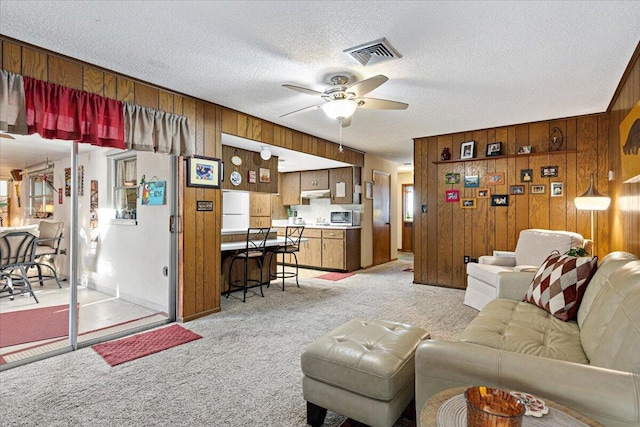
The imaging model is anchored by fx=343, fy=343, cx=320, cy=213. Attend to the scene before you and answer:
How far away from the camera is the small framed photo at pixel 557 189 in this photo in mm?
4426

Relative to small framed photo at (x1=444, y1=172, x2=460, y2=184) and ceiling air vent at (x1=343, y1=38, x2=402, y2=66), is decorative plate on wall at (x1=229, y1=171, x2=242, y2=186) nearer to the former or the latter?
ceiling air vent at (x1=343, y1=38, x2=402, y2=66)

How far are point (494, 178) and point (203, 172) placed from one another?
3906 mm

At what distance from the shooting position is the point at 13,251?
3.90 meters

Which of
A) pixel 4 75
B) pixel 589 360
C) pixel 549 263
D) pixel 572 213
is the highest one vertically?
pixel 4 75

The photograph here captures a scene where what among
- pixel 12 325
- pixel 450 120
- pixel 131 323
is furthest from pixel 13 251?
pixel 450 120

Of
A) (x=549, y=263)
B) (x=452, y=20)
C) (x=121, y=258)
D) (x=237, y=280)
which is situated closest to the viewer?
(x=452, y=20)

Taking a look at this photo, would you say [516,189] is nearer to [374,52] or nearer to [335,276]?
[335,276]

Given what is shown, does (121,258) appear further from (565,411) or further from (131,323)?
(565,411)

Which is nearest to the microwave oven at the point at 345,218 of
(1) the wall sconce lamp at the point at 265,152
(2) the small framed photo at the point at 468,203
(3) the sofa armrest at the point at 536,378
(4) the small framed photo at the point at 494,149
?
(2) the small framed photo at the point at 468,203

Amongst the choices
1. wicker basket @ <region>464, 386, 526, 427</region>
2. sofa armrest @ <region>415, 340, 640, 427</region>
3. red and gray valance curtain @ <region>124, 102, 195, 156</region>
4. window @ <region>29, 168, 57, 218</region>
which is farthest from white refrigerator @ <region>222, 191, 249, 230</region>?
wicker basket @ <region>464, 386, 526, 427</region>

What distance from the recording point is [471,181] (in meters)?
5.04

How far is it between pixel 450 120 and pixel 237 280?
11.8 feet

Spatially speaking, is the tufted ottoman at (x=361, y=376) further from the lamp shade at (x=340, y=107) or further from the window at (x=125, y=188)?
the window at (x=125, y=188)

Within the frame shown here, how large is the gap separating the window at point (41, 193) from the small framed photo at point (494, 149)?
6385mm
